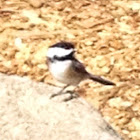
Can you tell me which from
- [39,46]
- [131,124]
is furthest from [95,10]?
[131,124]

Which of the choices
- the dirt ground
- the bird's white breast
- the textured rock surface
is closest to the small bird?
the bird's white breast

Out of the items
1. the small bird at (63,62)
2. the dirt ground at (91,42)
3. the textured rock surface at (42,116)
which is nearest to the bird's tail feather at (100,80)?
the dirt ground at (91,42)

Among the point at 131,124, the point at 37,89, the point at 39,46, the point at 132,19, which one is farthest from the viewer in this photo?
the point at 132,19

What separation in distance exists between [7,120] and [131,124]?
1.40 metres

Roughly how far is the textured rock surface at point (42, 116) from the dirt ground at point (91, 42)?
746 millimetres

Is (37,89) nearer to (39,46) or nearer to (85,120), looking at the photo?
(85,120)

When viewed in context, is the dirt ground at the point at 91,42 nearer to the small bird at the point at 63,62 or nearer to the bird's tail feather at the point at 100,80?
the bird's tail feather at the point at 100,80

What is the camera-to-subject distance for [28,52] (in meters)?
5.36

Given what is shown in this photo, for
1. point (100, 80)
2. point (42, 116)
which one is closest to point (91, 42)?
point (100, 80)

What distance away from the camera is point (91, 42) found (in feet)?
18.3

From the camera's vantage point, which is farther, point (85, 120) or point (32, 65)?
point (32, 65)

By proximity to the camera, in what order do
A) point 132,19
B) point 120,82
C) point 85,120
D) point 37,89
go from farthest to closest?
point 132,19
point 120,82
point 37,89
point 85,120

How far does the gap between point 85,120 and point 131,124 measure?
944 millimetres

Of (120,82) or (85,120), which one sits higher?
(85,120)
